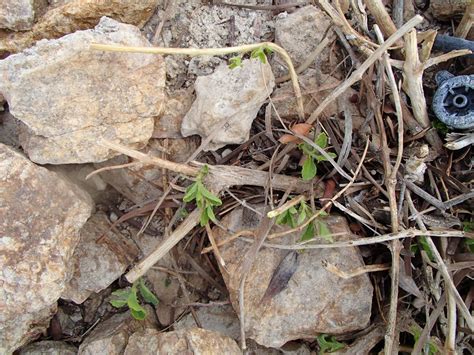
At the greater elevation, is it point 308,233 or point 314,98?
point 314,98

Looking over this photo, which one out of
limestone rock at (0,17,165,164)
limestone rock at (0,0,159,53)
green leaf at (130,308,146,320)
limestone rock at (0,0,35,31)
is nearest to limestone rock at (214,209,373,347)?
green leaf at (130,308,146,320)

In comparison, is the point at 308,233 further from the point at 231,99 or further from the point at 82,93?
the point at 82,93

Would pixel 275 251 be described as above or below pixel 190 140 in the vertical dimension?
below

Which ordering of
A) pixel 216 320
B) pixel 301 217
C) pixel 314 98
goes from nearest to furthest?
pixel 301 217 < pixel 314 98 < pixel 216 320

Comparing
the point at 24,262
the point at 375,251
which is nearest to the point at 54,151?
the point at 24,262

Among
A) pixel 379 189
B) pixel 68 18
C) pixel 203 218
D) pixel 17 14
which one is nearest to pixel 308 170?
pixel 379 189

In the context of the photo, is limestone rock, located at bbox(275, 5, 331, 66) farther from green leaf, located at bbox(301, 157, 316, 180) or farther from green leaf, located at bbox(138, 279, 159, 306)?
green leaf, located at bbox(138, 279, 159, 306)

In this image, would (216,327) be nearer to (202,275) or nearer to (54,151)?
(202,275)
